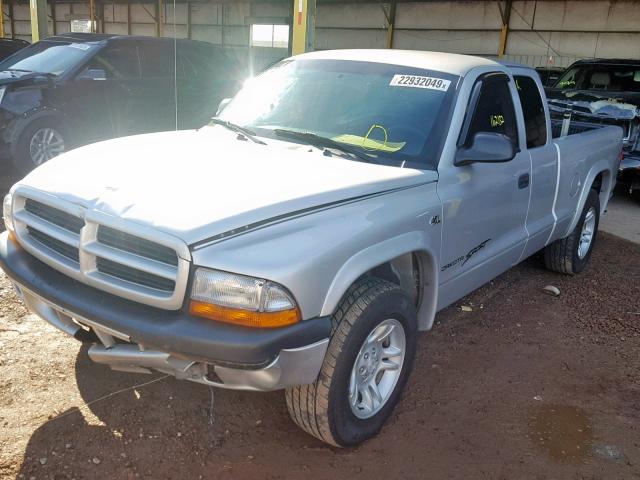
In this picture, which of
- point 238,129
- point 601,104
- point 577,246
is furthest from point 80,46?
point 601,104

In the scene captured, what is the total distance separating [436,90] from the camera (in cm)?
338

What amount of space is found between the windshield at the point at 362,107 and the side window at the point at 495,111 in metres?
0.27

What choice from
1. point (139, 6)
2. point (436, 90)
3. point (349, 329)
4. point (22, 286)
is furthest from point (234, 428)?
point (139, 6)

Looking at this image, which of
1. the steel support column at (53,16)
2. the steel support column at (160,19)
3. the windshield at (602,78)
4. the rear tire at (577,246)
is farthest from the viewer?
the steel support column at (53,16)

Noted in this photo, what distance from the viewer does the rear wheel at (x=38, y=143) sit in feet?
22.2

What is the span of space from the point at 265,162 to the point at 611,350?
270 cm

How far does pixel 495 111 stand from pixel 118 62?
573 centimetres

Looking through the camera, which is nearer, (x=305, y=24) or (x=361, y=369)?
(x=361, y=369)

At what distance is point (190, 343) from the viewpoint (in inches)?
85.4

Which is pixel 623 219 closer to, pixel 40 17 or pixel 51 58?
pixel 51 58

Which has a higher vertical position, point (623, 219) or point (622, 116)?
point (622, 116)

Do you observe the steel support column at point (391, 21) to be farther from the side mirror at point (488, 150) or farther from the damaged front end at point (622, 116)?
the side mirror at point (488, 150)

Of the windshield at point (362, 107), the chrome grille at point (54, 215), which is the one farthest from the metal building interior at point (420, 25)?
the chrome grille at point (54, 215)

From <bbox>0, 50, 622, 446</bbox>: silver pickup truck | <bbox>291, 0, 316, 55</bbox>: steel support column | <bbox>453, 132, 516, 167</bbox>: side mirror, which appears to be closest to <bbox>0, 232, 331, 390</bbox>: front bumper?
<bbox>0, 50, 622, 446</bbox>: silver pickup truck
